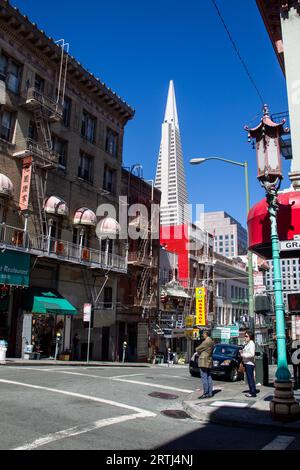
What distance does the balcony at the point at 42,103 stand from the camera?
25.1m

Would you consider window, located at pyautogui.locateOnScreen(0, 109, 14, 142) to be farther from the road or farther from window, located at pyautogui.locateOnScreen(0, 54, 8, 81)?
the road

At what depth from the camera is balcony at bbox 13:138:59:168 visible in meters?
24.6

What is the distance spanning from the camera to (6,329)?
75.4ft

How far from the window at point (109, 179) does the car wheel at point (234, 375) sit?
1899 cm

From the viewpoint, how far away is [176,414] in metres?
9.41

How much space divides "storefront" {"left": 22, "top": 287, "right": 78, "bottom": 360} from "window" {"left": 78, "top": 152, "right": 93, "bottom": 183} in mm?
8993

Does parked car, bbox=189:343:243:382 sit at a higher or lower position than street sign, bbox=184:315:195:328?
lower

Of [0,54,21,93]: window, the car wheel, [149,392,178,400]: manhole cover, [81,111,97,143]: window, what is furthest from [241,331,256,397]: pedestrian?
[81,111,97,143]: window

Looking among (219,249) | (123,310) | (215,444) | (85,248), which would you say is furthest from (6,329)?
(219,249)

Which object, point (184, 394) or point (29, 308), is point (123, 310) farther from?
point (184, 394)

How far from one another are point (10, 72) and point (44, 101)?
2.38 m

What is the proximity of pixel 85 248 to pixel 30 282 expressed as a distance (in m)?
4.83

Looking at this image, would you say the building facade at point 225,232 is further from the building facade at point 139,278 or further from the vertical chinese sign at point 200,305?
the building facade at point 139,278

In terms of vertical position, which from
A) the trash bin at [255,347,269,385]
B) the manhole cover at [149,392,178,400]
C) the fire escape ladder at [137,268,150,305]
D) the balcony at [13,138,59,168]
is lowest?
the manhole cover at [149,392,178,400]
